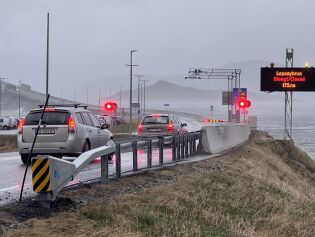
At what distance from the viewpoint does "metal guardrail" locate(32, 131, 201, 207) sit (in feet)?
27.0

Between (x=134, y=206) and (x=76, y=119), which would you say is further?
(x=76, y=119)

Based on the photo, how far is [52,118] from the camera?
53.4 feet

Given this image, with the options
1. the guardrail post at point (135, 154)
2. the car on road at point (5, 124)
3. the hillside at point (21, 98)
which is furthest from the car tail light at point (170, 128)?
the hillside at point (21, 98)

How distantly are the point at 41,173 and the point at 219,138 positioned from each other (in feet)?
56.7

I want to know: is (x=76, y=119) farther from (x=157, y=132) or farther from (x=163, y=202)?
(x=157, y=132)

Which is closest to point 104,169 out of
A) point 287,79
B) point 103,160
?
point 103,160

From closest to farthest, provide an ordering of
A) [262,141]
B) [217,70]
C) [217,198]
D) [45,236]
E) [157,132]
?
1. [45,236]
2. [217,198]
3. [157,132]
4. [262,141]
5. [217,70]

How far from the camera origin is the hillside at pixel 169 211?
7.69m

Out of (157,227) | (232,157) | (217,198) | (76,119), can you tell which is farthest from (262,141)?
(157,227)

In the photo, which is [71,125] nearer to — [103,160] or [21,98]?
[103,160]

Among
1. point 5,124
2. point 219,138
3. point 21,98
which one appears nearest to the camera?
point 219,138

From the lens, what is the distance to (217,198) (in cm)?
1118

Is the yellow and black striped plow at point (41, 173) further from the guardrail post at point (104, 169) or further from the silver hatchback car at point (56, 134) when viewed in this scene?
the silver hatchback car at point (56, 134)

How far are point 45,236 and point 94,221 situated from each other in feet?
3.78
